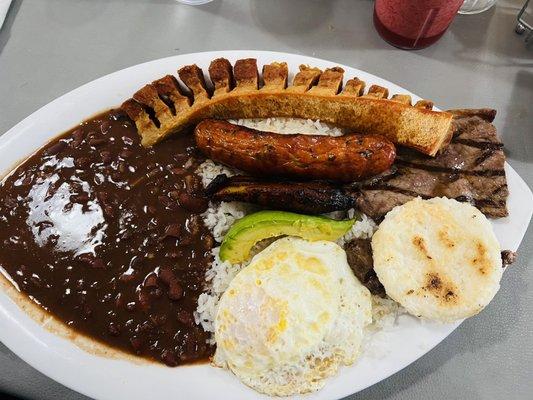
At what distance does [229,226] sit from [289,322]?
622 millimetres

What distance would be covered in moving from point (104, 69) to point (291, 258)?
200 cm

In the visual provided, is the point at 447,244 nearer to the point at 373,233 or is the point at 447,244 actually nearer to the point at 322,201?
the point at 373,233

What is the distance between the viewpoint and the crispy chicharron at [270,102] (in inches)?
100.0

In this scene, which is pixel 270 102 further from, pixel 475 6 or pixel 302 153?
pixel 475 6

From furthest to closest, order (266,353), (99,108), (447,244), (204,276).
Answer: (99,108) < (204,276) < (447,244) < (266,353)

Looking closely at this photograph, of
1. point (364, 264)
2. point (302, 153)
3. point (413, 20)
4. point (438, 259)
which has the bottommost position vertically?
point (364, 264)

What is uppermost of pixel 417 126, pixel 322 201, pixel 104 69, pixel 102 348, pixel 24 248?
pixel 417 126

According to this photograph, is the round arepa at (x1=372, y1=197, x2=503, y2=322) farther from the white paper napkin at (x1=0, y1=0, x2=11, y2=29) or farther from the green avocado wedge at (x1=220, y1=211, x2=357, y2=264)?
the white paper napkin at (x1=0, y1=0, x2=11, y2=29)

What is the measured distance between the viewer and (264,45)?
11.3 feet

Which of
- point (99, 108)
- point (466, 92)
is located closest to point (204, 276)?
point (99, 108)

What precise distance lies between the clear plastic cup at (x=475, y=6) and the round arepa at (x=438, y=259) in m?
1.97

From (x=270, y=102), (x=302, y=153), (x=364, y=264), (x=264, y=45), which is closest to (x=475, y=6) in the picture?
(x=264, y=45)

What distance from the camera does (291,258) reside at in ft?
7.45

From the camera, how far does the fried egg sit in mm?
2145
